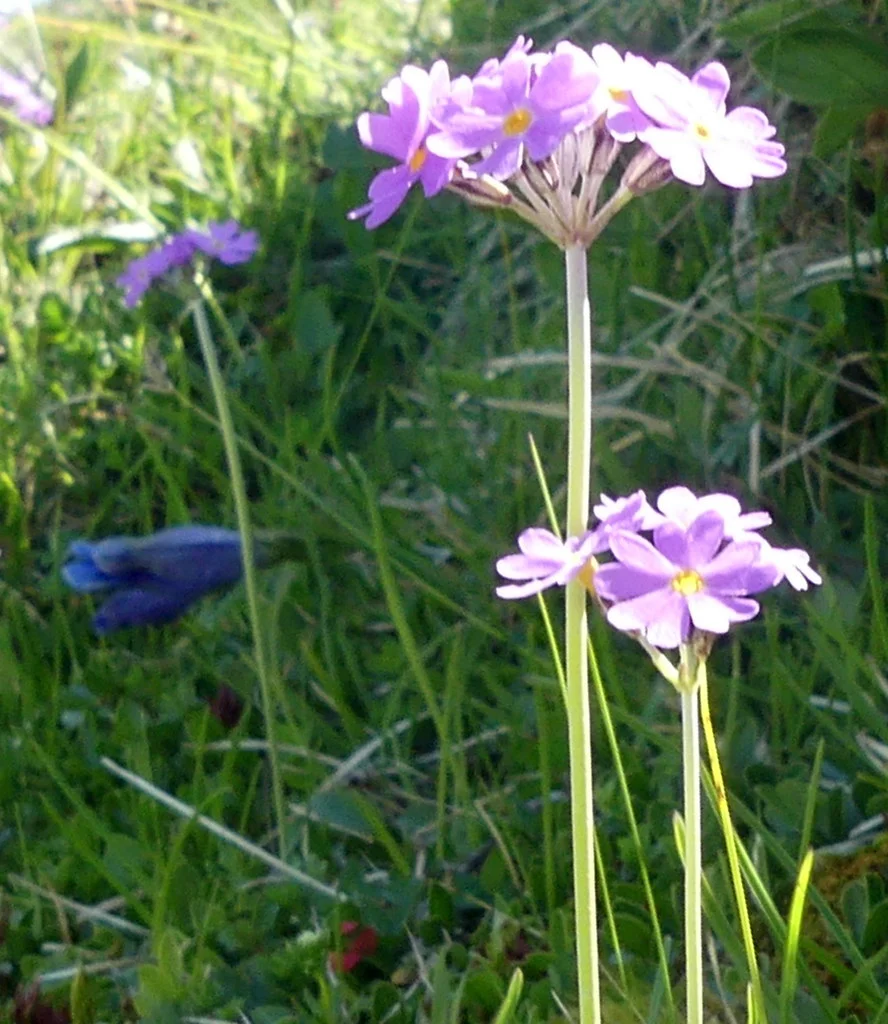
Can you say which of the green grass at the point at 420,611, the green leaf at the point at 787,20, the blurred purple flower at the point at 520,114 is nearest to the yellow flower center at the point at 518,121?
the blurred purple flower at the point at 520,114

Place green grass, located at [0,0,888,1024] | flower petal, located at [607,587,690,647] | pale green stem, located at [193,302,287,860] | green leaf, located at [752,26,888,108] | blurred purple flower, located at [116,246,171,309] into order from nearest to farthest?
flower petal, located at [607,587,690,647]
green grass, located at [0,0,888,1024]
pale green stem, located at [193,302,287,860]
green leaf, located at [752,26,888,108]
blurred purple flower, located at [116,246,171,309]

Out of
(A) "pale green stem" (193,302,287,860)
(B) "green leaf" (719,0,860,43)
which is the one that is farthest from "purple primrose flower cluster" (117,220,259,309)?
(B) "green leaf" (719,0,860,43)

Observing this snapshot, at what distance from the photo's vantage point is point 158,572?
170 cm

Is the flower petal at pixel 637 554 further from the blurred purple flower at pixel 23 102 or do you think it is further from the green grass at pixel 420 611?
the blurred purple flower at pixel 23 102

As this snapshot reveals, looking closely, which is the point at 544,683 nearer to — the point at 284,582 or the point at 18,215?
the point at 284,582

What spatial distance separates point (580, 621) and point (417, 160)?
254 millimetres

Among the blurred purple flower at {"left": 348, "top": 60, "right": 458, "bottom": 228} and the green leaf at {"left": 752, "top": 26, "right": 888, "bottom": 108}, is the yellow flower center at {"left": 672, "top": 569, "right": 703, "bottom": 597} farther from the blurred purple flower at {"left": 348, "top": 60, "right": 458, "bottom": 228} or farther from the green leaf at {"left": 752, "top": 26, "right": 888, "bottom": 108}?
the green leaf at {"left": 752, "top": 26, "right": 888, "bottom": 108}

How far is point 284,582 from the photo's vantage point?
1.61m

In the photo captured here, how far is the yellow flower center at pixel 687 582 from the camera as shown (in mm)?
694

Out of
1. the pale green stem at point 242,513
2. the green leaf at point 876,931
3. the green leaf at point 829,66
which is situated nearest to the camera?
the green leaf at point 876,931

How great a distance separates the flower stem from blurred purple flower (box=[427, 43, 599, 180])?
0.19 feet

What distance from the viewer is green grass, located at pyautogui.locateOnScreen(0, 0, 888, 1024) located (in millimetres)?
1199

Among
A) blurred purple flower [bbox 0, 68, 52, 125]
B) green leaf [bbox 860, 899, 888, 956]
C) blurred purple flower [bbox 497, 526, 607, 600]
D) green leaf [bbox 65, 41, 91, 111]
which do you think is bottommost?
green leaf [bbox 860, 899, 888, 956]

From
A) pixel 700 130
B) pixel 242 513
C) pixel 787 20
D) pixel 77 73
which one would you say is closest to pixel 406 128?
pixel 700 130
